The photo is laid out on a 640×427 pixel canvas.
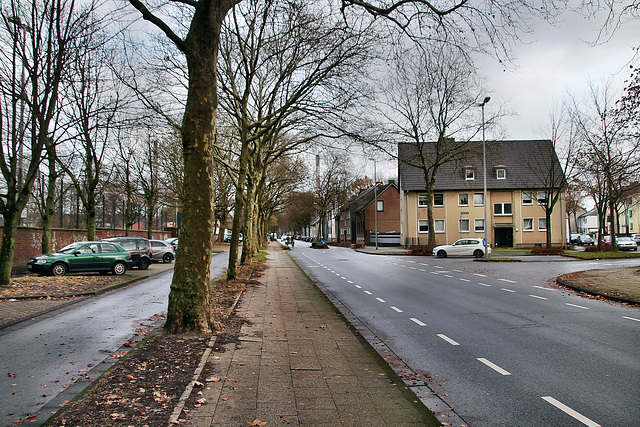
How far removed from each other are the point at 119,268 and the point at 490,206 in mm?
43596

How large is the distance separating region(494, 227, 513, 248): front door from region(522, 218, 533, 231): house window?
1586 mm

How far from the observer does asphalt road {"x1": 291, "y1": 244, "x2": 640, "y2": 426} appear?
454 cm

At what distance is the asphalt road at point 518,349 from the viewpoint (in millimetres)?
4543

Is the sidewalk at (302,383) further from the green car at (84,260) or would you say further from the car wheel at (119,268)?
the car wheel at (119,268)

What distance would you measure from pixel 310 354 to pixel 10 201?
41.2ft

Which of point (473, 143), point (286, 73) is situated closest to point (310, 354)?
point (286, 73)

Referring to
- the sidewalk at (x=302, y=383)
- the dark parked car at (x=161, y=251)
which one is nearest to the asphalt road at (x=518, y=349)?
the sidewalk at (x=302, y=383)

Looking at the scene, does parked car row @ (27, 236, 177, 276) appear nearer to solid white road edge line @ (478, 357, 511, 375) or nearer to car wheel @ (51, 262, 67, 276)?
car wheel @ (51, 262, 67, 276)

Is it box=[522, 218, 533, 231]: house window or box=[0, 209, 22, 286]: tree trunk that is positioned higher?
box=[522, 218, 533, 231]: house window

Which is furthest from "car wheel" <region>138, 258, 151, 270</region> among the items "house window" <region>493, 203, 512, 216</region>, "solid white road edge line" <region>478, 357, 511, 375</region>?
"house window" <region>493, 203, 512, 216</region>

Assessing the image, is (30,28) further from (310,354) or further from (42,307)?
(310,354)

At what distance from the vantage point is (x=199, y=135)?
7238 mm

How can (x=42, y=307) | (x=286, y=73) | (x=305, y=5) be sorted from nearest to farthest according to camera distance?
(x=305, y=5) → (x=42, y=307) → (x=286, y=73)

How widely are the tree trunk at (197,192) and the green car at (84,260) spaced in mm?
12785
